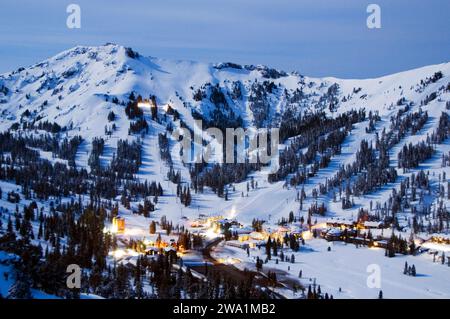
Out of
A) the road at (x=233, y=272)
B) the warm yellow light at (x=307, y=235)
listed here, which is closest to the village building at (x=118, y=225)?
the road at (x=233, y=272)

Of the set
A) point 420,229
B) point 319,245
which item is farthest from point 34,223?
point 420,229

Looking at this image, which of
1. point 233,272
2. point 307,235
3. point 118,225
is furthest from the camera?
point 118,225

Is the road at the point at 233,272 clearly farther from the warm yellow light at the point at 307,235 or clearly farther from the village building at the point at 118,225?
the village building at the point at 118,225

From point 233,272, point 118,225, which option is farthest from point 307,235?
point 118,225

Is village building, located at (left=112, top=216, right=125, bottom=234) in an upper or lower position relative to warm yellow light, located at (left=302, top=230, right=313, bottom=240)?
upper

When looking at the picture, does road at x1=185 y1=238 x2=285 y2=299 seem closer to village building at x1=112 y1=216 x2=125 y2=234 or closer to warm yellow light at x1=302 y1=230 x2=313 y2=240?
warm yellow light at x1=302 y1=230 x2=313 y2=240

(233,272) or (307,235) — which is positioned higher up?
(307,235)

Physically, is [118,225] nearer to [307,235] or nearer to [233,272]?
[233,272]

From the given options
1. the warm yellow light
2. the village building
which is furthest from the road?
the village building
